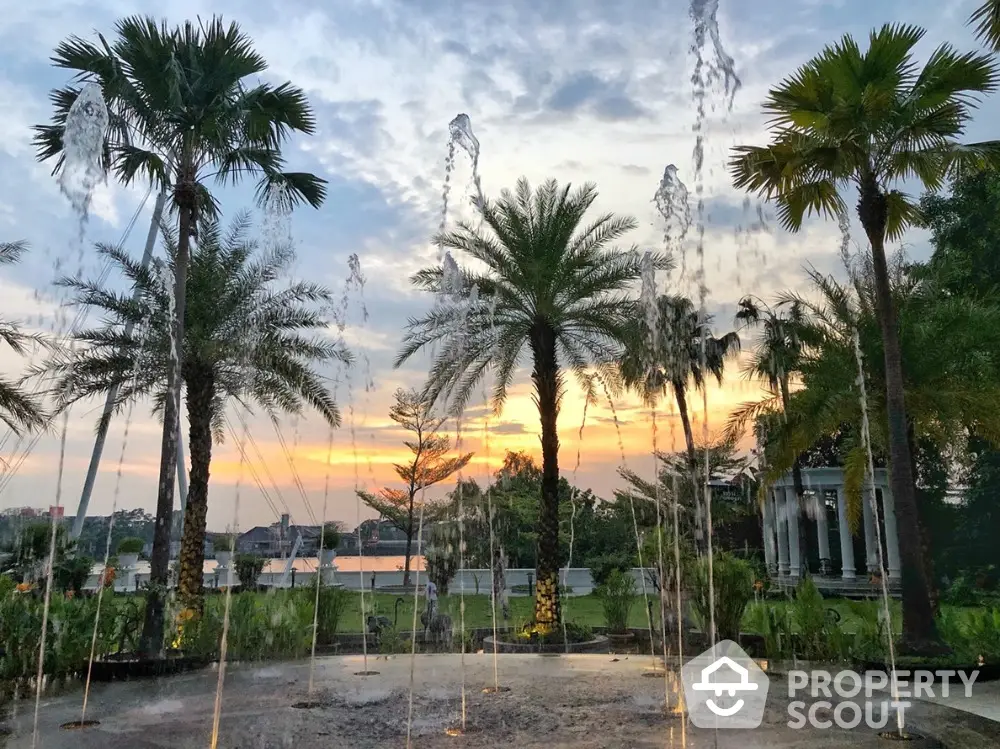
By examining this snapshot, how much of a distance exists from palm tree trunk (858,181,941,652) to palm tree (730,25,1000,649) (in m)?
0.01

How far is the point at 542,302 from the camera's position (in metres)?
15.6

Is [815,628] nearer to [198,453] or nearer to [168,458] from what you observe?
[168,458]

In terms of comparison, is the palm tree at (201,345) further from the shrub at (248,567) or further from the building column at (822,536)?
the building column at (822,536)

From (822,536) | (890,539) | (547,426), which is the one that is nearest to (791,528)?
(822,536)

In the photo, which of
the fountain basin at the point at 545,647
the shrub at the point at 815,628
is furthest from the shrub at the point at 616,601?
the shrub at the point at 815,628

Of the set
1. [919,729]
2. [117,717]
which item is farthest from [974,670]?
[117,717]

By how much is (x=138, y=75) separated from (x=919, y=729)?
1402cm

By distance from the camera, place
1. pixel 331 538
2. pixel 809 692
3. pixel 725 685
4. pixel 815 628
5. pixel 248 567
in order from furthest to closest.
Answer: pixel 331 538 < pixel 248 567 < pixel 815 628 < pixel 725 685 < pixel 809 692

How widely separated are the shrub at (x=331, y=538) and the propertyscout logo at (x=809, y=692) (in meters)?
19.6

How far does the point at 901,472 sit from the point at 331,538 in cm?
2257

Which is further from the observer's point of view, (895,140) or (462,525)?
(462,525)

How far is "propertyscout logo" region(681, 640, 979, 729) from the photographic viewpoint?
723cm

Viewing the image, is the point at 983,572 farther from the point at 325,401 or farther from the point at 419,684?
the point at 419,684

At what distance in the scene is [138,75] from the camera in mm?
12906
